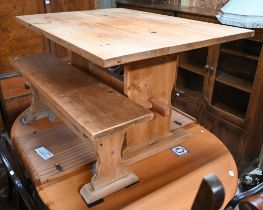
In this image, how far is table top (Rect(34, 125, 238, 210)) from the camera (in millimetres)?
1059

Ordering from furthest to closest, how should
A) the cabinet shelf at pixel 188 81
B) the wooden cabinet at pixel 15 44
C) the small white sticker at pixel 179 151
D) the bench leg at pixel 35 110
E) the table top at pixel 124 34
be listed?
the cabinet shelf at pixel 188 81 → the wooden cabinet at pixel 15 44 → the bench leg at pixel 35 110 → the small white sticker at pixel 179 151 → the table top at pixel 124 34

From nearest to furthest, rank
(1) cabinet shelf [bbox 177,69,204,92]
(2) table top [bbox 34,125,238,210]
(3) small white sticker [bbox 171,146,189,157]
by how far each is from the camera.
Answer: (2) table top [bbox 34,125,238,210], (3) small white sticker [bbox 171,146,189,157], (1) cabinet shelf [bbox 177,69,204,92]

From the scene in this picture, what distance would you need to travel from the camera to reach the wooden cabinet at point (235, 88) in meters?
2.15

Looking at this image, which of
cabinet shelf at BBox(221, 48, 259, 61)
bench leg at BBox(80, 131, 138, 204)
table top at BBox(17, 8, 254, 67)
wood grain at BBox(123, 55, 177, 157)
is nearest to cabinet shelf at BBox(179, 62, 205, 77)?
cabinet shelf at BBox(221, 48, 259, 61)

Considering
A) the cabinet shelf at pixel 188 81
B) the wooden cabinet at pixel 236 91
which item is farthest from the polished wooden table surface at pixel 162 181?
the cabinet shelf at pixel 188 81

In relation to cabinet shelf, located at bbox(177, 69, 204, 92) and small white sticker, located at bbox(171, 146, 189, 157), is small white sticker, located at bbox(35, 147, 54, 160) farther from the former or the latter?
cabinet shelf, located at bbox(177, 69, 204, 92)

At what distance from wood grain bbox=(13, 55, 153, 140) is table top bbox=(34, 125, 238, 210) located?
0.28 m

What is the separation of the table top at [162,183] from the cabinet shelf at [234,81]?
972 millimetres

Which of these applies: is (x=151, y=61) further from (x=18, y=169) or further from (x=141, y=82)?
(x=18, y=169)

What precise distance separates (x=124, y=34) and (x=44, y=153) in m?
0.67

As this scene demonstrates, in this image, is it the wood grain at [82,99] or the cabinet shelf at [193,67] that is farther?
the cabinet shelf at [193,67]

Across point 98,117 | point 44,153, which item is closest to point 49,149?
point 44,153

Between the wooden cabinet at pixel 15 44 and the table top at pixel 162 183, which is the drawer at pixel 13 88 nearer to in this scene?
the wooden cabinet at pixel 15 44

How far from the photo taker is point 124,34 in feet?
3.85
